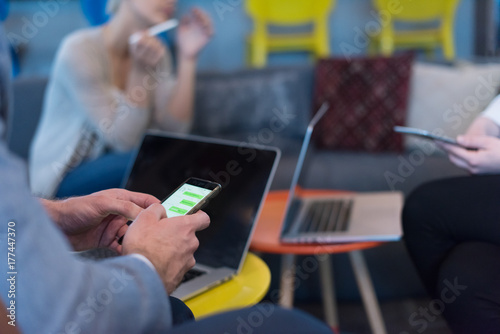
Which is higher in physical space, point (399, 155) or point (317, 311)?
point (399, 155)

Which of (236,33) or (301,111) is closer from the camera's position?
(301,111)

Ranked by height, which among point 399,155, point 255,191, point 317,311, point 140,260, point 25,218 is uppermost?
point 25,218

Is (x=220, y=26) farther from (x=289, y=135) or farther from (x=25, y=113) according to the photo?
(x=25, y=113)

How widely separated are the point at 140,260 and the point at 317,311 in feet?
3.89

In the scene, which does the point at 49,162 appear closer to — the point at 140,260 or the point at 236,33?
the point at 140,260

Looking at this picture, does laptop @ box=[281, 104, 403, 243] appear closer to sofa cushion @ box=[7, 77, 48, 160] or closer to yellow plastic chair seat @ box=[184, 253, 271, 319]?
yellow plastic chair seat @ box=[184, 253, 271, 319]

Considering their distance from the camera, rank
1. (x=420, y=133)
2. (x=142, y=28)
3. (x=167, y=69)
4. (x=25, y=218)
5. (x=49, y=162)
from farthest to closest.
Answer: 1. (x=167, y=69)
2. (x=142, y=28)
3. (x=49, y=162)
4. (x=420, y=133)
5. (x=25, y=218)

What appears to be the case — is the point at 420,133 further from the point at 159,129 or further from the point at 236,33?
the point at 236,33

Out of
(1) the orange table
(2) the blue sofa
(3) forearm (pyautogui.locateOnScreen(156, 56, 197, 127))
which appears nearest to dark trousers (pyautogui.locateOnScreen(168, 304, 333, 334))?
(1) the orange table

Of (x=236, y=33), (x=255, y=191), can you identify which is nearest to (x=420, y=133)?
(x=255, y=191)

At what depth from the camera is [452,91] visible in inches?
74.9

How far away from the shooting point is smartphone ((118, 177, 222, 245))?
28.5 inches

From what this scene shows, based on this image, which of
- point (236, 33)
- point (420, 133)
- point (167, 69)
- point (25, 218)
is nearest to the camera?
point (25, 218)

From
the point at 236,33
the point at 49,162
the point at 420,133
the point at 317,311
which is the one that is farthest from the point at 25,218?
the point at 236,33
